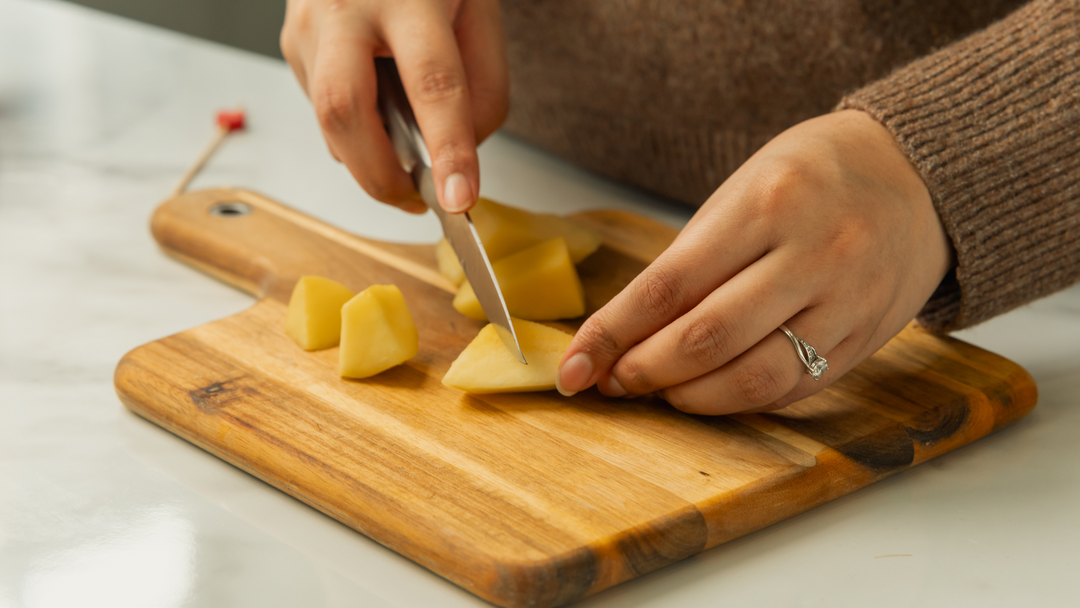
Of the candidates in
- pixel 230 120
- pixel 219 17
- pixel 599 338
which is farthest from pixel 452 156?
pixel 219 17

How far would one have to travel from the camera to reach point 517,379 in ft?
2.94

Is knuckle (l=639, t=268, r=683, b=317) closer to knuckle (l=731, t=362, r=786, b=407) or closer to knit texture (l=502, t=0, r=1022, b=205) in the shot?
knuckle (l=731, t=362, r=786, b=407)

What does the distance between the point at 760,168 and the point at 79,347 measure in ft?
2.55

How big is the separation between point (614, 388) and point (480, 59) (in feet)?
1.64

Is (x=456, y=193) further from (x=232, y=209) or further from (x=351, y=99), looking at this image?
(x=232, y=209)

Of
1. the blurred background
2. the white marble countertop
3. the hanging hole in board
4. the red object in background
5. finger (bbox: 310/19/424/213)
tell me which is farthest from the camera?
the blurred background

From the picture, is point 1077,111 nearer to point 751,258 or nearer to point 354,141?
point 751,258

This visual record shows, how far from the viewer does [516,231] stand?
1.17 meters

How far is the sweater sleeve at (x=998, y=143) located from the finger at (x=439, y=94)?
0.39 metres

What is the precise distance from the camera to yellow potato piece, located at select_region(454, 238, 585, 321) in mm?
1073

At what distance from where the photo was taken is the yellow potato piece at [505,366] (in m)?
0.89

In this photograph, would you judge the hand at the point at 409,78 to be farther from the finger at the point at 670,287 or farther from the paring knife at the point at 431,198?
the finger at the point at 670,287

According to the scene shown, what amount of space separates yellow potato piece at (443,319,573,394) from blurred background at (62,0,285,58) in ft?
10.2

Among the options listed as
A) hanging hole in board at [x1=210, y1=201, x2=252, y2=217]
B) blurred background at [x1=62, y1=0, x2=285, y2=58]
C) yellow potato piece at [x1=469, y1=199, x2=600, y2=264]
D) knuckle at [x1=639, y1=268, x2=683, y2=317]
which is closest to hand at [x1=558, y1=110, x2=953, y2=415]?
knuckle at [x1=639, y1=268, x2=683, y2=317]
